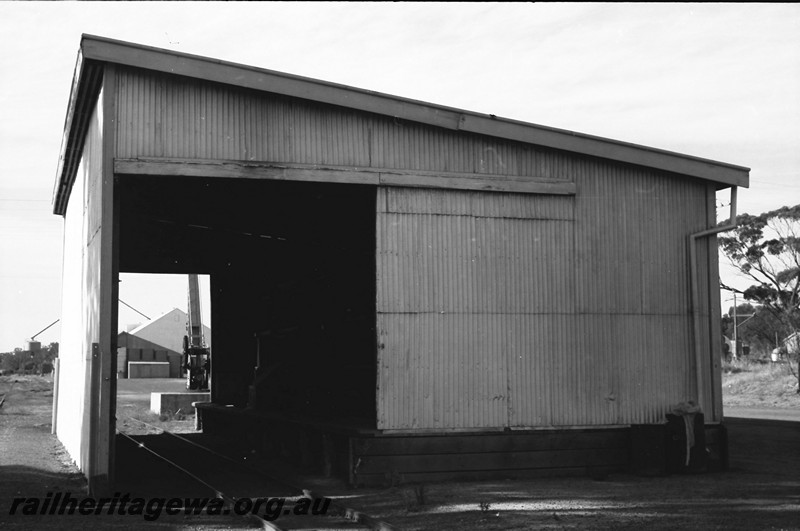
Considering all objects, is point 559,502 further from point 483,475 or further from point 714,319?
point 714,319

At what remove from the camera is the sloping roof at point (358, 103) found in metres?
14.0

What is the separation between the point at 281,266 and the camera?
23.5 meters

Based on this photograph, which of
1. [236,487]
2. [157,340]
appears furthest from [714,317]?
[157,340]

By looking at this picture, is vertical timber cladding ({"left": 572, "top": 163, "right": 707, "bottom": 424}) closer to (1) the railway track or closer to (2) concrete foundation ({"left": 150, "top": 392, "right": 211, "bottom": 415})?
(1) the railway track

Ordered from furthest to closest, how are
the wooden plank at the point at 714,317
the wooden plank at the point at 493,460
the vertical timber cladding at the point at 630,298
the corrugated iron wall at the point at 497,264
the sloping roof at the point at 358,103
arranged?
1. the wooden plank at the point at 714,317
2. the vertical timber cladding at the point at 630,298
3. the wooden plank at the point at 493,460
4. the corrugated iron wall at the point at 497,264
5. the sloping roof at the point at 358,103

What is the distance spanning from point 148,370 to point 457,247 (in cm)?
6468

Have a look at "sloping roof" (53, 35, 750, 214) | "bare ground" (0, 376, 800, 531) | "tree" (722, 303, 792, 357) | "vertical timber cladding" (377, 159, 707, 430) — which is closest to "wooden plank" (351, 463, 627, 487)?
"bare ground" (0, 376, 800, 531)

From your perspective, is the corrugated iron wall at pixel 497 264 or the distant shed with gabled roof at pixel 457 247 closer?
the distant shed with gabled roof at pixel 457 247

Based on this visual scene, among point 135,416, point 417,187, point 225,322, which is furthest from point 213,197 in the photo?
point 135,416

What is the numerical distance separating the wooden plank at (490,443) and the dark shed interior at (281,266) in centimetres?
168

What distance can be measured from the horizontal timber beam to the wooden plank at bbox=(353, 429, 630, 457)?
3.84 metres

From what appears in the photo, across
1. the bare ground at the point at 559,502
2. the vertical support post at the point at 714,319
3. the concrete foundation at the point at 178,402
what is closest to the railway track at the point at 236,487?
the bare ground at the point at 559,502

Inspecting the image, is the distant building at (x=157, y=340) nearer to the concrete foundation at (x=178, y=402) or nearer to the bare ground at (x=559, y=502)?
the concrete foundation at (x=178, y=402)

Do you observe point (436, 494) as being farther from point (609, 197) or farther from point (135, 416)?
point (135, 416)
